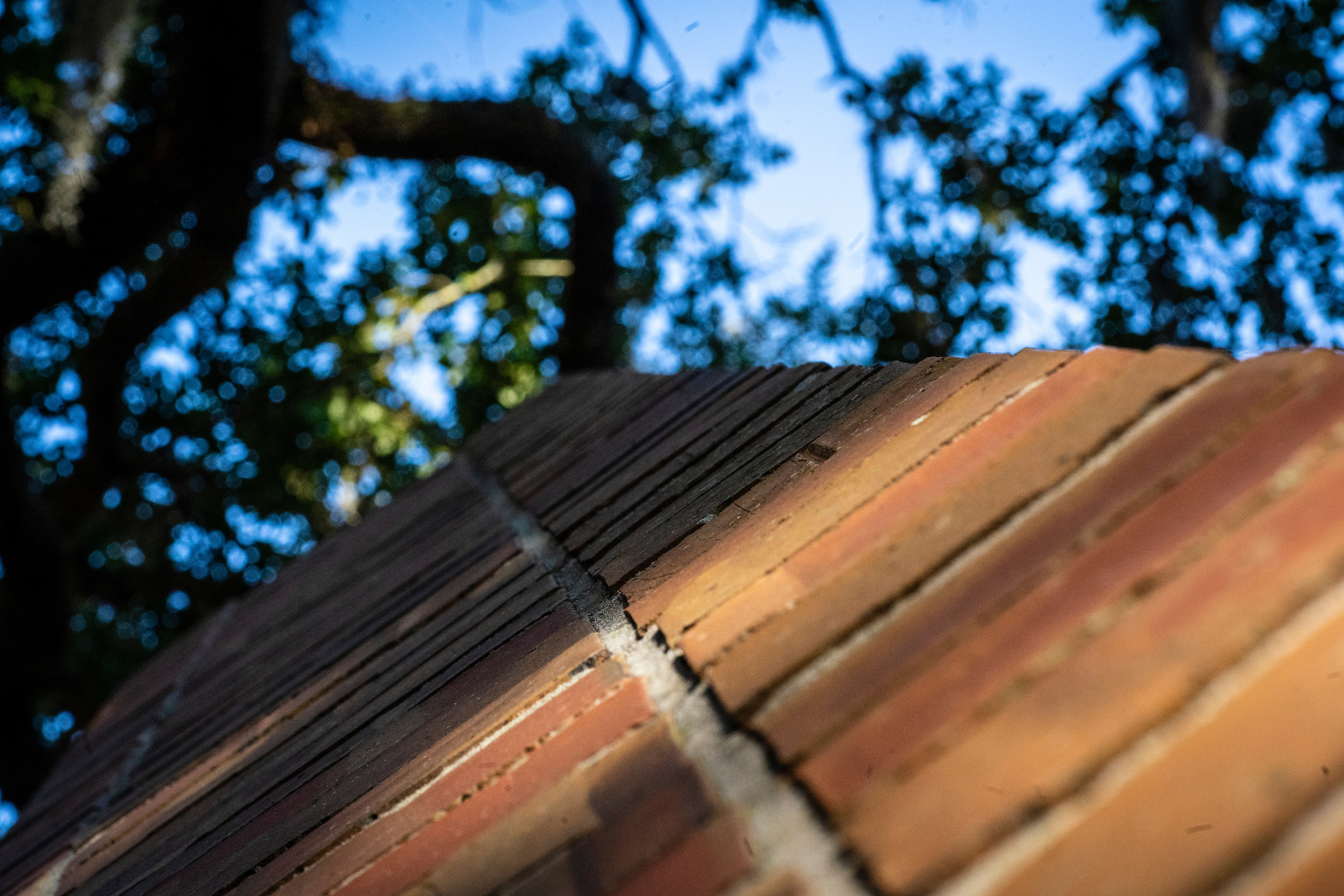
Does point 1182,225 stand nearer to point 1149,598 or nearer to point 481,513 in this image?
point 481,513

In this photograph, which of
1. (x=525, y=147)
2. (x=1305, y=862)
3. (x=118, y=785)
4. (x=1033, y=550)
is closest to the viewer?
(x=1305, y=862)

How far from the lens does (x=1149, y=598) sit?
0.66m

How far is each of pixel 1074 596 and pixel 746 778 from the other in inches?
12.3

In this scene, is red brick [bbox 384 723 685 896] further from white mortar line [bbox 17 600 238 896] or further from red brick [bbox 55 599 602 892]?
white mortar line [bbox 17 600 238 896]

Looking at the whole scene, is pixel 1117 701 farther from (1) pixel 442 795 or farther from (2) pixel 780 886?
(1) pixel 442 795

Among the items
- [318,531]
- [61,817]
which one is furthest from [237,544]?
[61,817]

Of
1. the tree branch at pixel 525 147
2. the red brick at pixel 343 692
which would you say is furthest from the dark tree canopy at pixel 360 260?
the red brick at pixel 343 692

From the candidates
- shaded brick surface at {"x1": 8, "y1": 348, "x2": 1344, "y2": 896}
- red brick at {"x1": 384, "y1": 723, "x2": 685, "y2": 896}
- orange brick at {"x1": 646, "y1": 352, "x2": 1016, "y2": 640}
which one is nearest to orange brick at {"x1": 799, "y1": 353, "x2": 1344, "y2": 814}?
shaded brick surface at {"x1": 8, "y1": 348, "x2": 1344, "y2": 896}

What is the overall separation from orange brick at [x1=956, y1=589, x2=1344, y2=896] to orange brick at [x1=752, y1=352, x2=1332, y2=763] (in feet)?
0.54

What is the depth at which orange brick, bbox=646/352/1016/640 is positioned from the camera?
3.13 ft

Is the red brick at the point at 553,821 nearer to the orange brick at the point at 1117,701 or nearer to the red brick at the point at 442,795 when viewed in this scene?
the red brick at the point at 442,795

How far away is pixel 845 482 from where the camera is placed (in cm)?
102

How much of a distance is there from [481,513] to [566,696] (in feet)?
5.16

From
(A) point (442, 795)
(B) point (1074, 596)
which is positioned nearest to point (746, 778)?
(B) point (1074, 596)
